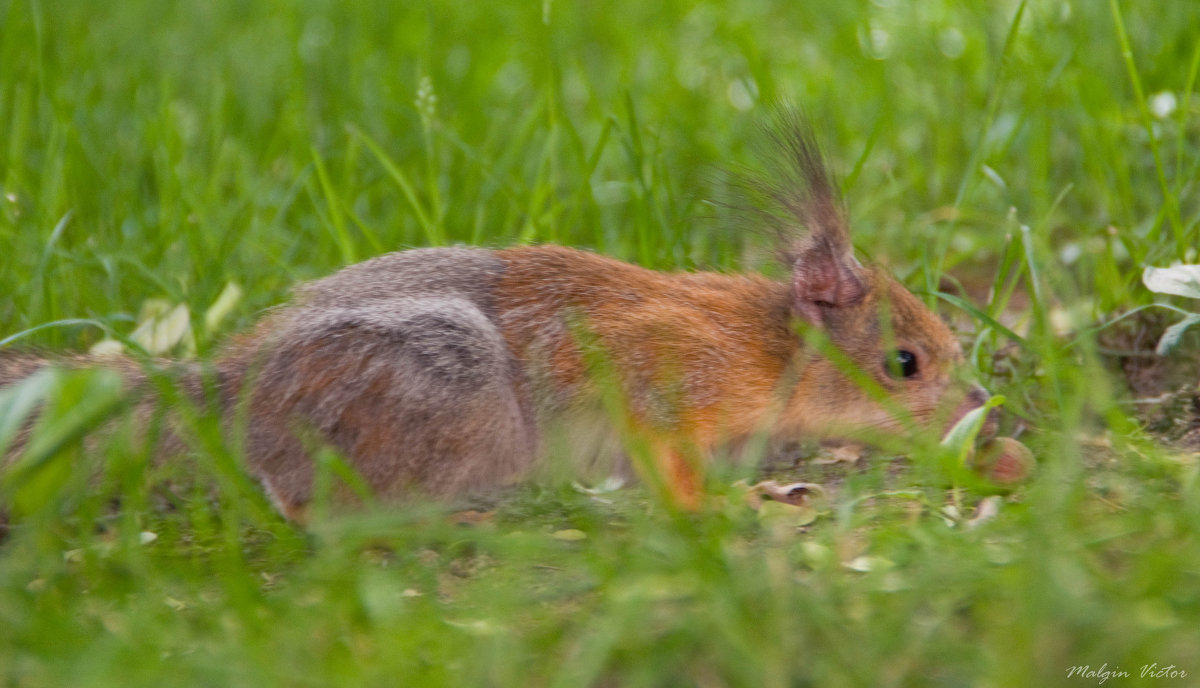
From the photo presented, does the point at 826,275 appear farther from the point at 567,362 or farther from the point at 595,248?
the point at 595,248

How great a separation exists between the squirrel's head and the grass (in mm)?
164

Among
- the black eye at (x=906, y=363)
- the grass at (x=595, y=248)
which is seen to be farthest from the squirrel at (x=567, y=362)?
the grass at (x=595, y=248)

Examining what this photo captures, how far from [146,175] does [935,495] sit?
354 cm

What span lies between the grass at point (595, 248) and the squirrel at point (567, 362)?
164mm

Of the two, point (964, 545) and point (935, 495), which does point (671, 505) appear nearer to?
point (964, 545)

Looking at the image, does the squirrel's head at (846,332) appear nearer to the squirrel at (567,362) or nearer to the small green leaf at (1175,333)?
the squirrel at (567,362)

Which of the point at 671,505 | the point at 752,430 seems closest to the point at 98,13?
the point at 752,430

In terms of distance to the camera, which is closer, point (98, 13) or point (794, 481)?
point (794, 481)

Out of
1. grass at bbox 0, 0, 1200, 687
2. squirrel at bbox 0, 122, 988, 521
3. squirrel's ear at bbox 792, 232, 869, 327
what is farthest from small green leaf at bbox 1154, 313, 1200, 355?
squirrel's ear at bbox 792, 232, 869, 327

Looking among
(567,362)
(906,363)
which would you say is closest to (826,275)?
(906,363)

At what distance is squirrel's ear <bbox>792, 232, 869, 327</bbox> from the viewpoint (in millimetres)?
3287

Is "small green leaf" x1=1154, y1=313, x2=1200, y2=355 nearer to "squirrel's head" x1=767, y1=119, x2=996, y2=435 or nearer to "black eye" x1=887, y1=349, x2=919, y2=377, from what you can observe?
"squirrel's head" x1=767, y1=119, x2=996, y2=435

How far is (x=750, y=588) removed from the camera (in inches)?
80.5

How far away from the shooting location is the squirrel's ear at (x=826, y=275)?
3287 mm
